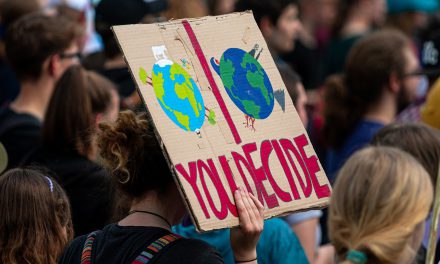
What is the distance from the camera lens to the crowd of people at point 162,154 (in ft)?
7.56

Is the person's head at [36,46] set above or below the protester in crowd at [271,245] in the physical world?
above

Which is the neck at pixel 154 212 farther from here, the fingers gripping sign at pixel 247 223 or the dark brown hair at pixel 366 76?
the dark brown hair at pixel 366 76

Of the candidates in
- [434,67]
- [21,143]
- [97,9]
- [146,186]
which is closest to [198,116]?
[146,186]

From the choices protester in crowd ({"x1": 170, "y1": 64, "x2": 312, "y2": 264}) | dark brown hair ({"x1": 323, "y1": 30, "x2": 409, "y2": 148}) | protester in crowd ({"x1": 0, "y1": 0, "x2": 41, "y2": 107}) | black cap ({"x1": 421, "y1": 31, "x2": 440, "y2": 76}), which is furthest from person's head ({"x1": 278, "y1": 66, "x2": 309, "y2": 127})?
protester in crowd ({"x1": 0, "y1": 0, "x2": 41, "y2": 107})

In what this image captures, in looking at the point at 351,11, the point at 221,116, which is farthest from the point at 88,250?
the point at 351,11

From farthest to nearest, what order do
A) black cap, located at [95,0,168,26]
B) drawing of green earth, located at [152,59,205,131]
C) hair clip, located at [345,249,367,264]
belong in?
1. black cap, located at [95,0,168,26]
2. drawing of green earth, located at [152,59,205,131]
3. hair clip, located at [345,249,367,264]

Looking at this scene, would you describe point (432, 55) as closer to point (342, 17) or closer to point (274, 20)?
point (274, 20)

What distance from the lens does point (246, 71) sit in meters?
2.63

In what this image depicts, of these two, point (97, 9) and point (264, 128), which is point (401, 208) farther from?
point (97, 9)

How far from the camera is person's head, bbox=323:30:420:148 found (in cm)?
471

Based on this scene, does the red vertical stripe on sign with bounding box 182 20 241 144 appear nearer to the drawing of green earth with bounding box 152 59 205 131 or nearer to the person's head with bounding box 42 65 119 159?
the drawing of green earth with bounding box 152 59 205 131

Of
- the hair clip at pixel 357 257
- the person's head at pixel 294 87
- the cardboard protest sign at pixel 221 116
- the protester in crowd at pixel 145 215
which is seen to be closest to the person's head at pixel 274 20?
the person's head at pixel 294 87

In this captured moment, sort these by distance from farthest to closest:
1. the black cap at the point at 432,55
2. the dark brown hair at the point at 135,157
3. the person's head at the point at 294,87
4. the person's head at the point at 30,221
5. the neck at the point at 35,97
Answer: the black cap at the point at 432,55
the neck at the point at 35,97
the person's head at the point at 294,87
the person's head at the point at 30,221
the dark brown hair at the point at 135,157

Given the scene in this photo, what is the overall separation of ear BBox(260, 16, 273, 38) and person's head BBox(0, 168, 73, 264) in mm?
3390
